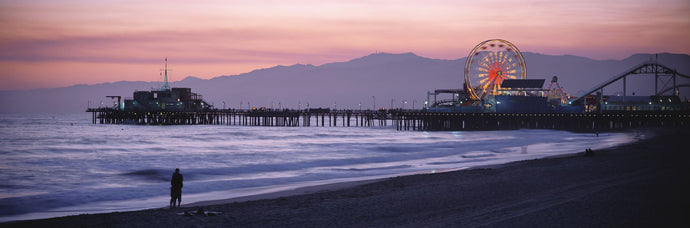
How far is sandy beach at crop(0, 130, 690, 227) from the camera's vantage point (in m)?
10.9

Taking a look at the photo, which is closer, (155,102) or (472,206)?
(472,206)

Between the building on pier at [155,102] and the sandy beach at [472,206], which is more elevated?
the building on pier at [155,102]

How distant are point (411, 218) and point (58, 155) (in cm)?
3668

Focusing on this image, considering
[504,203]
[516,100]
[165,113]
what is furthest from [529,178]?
[165,113]

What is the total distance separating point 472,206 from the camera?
12.8m

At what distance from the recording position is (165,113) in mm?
114000

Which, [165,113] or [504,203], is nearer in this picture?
[504,203]

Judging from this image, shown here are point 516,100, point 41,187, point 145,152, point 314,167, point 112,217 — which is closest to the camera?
point 112,217

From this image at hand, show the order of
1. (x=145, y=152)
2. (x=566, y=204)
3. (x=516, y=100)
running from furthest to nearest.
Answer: (x=516, y=100) < (x=145, y=152) < (x=566, y=204)

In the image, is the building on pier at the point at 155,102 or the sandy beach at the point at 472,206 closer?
the sandy beach at the point at 472,206

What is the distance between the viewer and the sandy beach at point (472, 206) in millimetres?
10883

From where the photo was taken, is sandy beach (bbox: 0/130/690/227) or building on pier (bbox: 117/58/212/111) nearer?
sandy beach (bbox: 0/130/690/227)

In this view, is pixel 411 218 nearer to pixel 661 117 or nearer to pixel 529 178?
pixel 529 178

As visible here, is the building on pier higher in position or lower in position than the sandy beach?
higher
